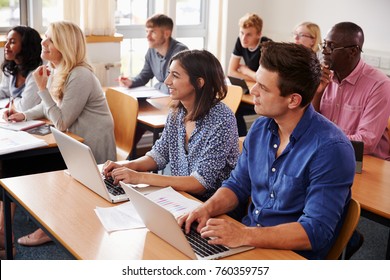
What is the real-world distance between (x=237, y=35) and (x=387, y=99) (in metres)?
2.71

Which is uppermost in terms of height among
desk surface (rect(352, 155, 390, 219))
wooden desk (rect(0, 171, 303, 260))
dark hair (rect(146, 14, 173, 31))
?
dark hair (rect(146, 14, 173, 31))

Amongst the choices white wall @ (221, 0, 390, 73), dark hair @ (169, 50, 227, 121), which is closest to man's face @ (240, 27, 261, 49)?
white wall @ (221, 0, 390, 73)

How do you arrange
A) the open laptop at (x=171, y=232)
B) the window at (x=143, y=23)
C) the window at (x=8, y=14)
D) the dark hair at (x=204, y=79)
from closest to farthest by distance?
the open laptop at (x=171, y=232), the dark hair at (x=204, y=79), the window at (x=8, y=14), the window at (x=143, y=23)

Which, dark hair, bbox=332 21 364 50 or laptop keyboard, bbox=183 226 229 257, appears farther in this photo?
dark hair, bbox=332 21 364 50

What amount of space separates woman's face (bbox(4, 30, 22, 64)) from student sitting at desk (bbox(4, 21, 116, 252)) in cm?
48

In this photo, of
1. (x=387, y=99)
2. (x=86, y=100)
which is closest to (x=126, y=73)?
(x=86, y=100)

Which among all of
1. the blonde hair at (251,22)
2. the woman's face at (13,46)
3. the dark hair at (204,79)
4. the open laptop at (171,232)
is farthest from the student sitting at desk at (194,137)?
the blonde hair at (251,22)

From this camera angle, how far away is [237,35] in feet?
18.1

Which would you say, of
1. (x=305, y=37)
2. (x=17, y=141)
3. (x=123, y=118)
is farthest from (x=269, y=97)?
(x=305, y=37)

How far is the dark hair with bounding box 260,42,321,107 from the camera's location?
1.83 m

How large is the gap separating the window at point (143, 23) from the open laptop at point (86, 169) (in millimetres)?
2911

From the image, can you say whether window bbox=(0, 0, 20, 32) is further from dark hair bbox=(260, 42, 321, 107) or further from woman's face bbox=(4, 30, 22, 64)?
dark hair bbox=(260, 42, 321, 107)

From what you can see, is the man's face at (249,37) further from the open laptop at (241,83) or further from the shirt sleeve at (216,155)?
the shirt sleeve at (216,155)

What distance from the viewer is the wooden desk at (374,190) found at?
2.16 m
